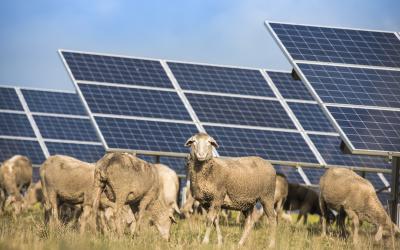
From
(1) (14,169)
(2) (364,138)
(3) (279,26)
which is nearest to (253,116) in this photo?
(3) (279,26)

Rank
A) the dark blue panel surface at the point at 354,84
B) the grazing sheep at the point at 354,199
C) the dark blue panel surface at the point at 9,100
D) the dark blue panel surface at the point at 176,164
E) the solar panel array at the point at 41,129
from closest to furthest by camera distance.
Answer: the grazing sheep at the point at 354,199 → the dark blue panel surface at the point at 354,84 → the dark blue panel surface at the point at 176,164 → the solar panel array at the point at 41,129 → the dark blue panel surface at the point at 9,100

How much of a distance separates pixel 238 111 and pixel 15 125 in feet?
44.3

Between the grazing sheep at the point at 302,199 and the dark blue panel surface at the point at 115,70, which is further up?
the dark blue panel surface at the point at 115,70

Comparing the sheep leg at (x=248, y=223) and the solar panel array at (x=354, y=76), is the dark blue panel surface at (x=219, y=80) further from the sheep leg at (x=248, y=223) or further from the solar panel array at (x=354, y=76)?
the sheep leg at (x=248, y=223)

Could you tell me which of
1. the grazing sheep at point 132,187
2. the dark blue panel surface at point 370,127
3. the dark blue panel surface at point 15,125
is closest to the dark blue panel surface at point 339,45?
the dark blue panel surface at point 370,127

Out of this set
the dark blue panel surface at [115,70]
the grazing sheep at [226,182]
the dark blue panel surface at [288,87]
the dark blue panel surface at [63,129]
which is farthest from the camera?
the dark blue panel surface at [63,129]

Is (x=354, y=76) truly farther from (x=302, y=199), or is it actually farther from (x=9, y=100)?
(x=9, y=100)

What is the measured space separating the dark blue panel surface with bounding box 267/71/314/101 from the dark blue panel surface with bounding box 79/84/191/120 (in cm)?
505

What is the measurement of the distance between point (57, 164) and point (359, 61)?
9.68 m

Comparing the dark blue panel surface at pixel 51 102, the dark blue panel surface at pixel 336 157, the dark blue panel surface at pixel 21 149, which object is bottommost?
the dark blue panel surface at pixel 336 157

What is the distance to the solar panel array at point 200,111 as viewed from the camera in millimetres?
31609

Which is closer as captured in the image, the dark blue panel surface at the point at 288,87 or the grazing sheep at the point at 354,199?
the grazing sheep at the point at 354,199

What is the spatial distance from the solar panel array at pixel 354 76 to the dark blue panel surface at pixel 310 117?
5.81 metres

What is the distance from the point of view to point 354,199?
2283 cm
